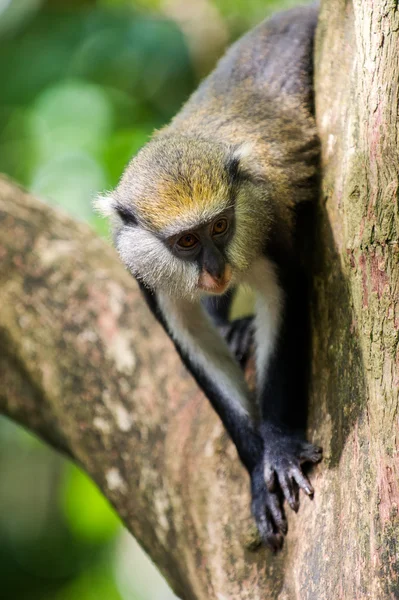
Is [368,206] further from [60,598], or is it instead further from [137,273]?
[60,598]

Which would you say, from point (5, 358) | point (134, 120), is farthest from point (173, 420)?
point (134, 120)

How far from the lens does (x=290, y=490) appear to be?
2561mm

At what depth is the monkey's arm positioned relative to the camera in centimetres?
287

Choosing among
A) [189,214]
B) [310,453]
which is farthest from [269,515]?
[189,214]

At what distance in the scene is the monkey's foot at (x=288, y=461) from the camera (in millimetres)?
2518

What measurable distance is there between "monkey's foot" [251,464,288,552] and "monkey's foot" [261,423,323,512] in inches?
1.5

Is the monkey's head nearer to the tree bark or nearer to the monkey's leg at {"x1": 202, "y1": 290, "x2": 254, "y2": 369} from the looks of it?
the tree bark

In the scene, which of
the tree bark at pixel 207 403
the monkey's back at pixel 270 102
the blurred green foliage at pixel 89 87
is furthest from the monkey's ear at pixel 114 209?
the blurred green foliage at pixel 89 87

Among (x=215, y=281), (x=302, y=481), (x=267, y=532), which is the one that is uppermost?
(x=215, y=281)

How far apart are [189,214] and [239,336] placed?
112 cm

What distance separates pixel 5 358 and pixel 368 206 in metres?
2.46

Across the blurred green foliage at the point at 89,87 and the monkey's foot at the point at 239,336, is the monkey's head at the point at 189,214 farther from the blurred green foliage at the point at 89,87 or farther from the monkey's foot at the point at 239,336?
→ the blurred green foliage at the point at 89,87

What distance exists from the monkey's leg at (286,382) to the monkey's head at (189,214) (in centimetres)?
24

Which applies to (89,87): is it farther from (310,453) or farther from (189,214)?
(310,453)
